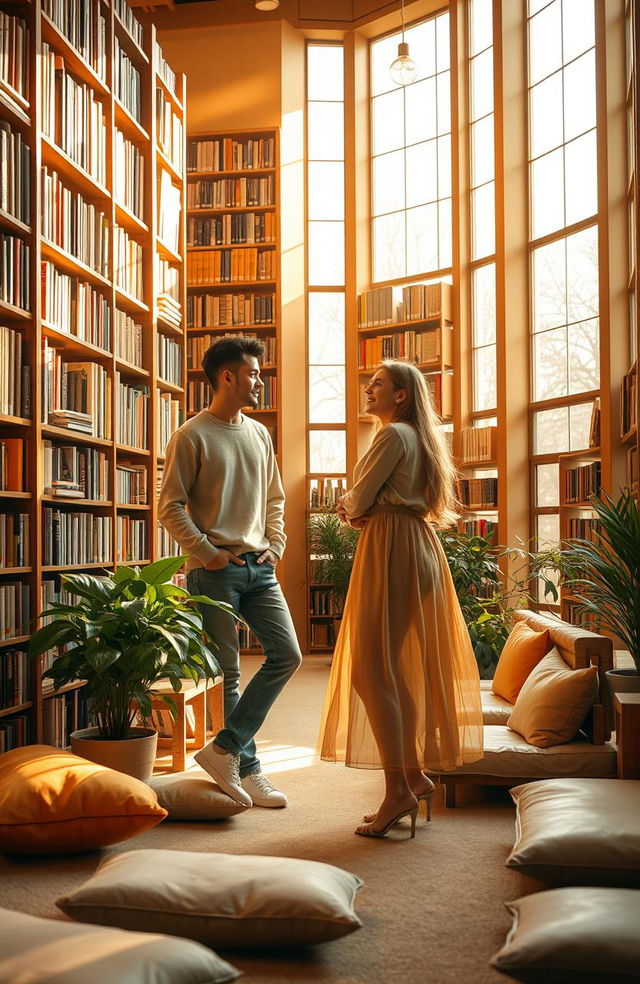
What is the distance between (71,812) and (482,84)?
6.84 m

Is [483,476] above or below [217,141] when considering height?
below

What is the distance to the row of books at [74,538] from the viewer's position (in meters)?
3.95

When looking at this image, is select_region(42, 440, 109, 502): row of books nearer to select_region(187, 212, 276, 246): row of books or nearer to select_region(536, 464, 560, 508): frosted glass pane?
select_region(536, 464, 560, 508): frosted glass pane

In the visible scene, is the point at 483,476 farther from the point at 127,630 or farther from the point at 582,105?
the point at 127,630

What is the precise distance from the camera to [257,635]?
336 cm

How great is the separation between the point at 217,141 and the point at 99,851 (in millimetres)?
6966

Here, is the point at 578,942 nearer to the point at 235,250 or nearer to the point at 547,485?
the point at 547,485

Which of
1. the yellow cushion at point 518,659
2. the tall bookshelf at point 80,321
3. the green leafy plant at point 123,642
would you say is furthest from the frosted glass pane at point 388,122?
the green leafy plant at point 123,642

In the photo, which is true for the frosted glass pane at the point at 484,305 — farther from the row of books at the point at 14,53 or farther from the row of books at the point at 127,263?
the row of books at the point at 14,53

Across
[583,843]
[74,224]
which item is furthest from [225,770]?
[74,224]

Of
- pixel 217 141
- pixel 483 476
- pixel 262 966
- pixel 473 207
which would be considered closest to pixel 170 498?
pixel 262 966

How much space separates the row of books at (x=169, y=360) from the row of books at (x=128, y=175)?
2.43 feet

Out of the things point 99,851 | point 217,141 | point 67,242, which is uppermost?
point 217,141

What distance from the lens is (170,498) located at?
3.35m
